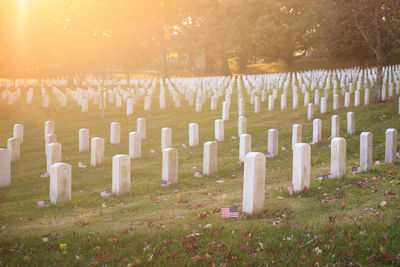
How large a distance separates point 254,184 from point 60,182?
2860 millimetres

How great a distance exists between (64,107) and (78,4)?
8.75 metres

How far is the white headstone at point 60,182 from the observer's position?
6969 millimetres

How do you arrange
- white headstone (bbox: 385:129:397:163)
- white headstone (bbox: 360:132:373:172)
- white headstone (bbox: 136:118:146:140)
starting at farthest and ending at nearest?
white headstone (bbox: 136:118:146:140) < white headstone (bbox: 385:129:397:163) < white headstone (bbox: 360:132:373:172)

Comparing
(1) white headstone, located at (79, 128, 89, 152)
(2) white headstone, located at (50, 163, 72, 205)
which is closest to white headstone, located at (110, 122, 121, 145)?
(1) white headstone, located at (79, 128, 89, 152)

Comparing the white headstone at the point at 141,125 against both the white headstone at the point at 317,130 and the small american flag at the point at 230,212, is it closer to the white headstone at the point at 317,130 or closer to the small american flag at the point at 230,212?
the white headstone at the point at 317,130

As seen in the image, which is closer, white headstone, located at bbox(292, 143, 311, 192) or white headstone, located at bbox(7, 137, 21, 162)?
white headstone, located at bbox(292, 143, 311, 192)

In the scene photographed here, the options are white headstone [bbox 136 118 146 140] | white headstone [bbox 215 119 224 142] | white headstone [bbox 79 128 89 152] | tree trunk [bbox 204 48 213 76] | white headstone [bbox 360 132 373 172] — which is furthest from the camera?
tree trunk [bbox 204 48 213 76]

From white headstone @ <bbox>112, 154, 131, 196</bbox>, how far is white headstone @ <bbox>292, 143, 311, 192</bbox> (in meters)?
2.57

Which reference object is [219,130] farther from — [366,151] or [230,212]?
[230,212]

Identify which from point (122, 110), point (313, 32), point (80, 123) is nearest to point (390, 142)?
point (80, 123)

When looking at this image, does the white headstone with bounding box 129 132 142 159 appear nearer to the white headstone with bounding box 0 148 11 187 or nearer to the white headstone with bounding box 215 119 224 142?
the white headstone with bounding box 215 119 224 142

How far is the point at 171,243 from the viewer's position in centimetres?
500

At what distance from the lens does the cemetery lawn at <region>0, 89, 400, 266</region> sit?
15.2 feet

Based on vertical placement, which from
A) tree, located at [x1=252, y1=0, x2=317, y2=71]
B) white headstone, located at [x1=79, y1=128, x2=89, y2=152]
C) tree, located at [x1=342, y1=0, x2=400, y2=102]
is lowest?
white headstone, located at [x1=79, y1=128, x2=89, y2=152]
